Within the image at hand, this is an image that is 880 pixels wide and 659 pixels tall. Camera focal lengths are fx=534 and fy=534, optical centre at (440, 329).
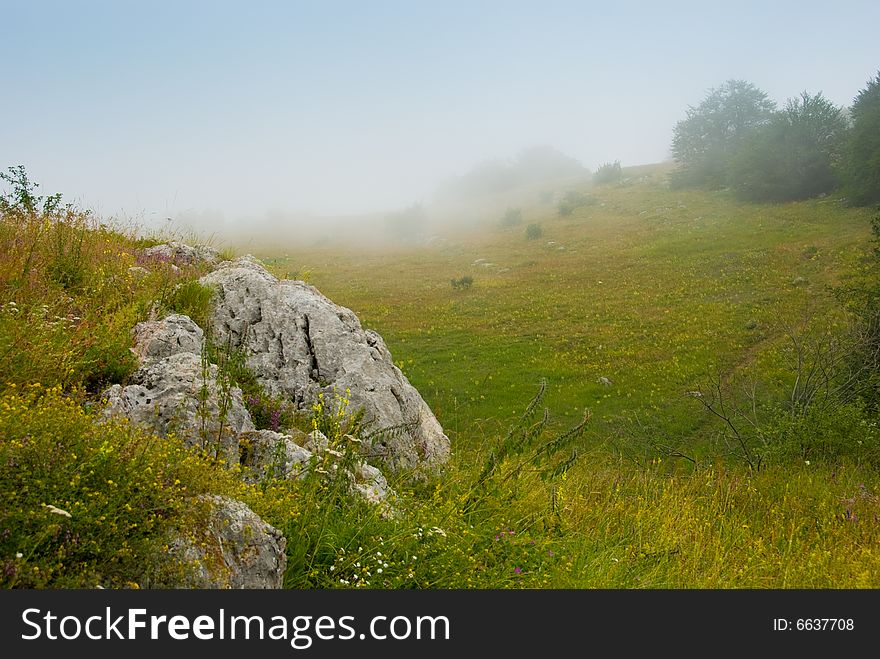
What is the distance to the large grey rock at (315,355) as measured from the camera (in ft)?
25.6

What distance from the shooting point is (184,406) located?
501cm

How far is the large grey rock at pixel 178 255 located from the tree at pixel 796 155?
190 ft

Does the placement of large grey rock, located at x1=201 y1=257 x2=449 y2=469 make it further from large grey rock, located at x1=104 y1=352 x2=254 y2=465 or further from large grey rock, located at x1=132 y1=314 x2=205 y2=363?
large grey rock, located at x1=104 y1=352 x2=254 y2=465

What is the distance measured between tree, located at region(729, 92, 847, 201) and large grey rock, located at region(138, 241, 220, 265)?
190ft

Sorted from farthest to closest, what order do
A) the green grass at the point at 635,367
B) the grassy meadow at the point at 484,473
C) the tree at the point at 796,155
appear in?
the tree at the point at 796,155 < the green grass at the point at 635,367 < the grassy meadow at the point at 484,473

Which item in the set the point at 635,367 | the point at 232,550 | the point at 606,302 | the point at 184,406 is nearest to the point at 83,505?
the point at 232,550

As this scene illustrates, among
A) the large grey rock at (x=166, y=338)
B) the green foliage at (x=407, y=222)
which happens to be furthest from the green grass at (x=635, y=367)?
the green foliage at (x=407, y=222)

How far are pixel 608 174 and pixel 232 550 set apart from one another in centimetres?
9246

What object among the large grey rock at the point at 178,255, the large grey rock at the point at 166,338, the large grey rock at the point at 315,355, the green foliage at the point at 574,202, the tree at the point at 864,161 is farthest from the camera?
the green foliage at the point at 574,202

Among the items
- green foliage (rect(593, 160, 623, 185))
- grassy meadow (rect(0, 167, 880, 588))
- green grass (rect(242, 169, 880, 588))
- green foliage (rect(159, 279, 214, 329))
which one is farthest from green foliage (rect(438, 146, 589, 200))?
green foliage (rect(159, 279, 214, 329))

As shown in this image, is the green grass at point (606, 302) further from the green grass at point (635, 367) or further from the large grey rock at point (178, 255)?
the large grey rock at point (178, 255)

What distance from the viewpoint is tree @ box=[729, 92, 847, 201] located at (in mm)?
52531

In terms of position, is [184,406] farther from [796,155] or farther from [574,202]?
[574,202]
